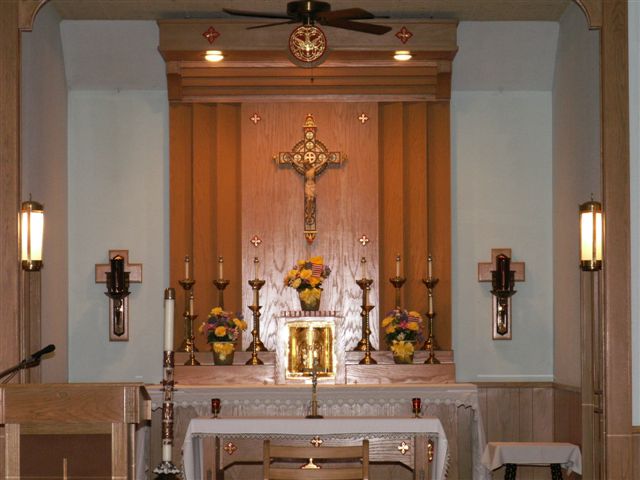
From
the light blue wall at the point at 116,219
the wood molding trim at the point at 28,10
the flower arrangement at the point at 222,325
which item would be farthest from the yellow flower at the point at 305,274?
the wood molding trim at the point at 28,10

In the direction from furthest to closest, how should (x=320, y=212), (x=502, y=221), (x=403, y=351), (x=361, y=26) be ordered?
(x=502, y=221) → (x=320, y=212) → (x=403, y=351) → (x=361, y=26)

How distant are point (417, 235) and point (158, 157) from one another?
2132mm

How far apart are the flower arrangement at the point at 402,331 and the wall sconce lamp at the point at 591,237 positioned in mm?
1824

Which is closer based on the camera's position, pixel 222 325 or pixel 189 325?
pixel 222 325

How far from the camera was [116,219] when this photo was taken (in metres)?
9.13

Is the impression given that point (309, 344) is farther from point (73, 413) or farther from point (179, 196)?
point (73, 413)

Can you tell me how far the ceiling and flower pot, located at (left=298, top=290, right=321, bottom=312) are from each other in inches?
83.0

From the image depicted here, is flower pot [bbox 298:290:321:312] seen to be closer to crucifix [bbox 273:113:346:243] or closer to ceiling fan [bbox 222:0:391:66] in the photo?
crucifix [bbox 273:113:346:243]

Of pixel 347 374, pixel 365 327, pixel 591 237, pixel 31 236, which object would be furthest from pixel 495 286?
pixel 31 236

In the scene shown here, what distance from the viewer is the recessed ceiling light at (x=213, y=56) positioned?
862cm

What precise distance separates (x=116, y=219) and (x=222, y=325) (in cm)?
134

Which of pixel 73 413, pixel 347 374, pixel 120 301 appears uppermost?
pixel 120 301

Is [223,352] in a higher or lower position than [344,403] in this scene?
higher

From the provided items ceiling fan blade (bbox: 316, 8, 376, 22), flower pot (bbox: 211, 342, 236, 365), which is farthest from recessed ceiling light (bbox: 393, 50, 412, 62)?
flower pot (bbox: 211, 342, 236, 365)
